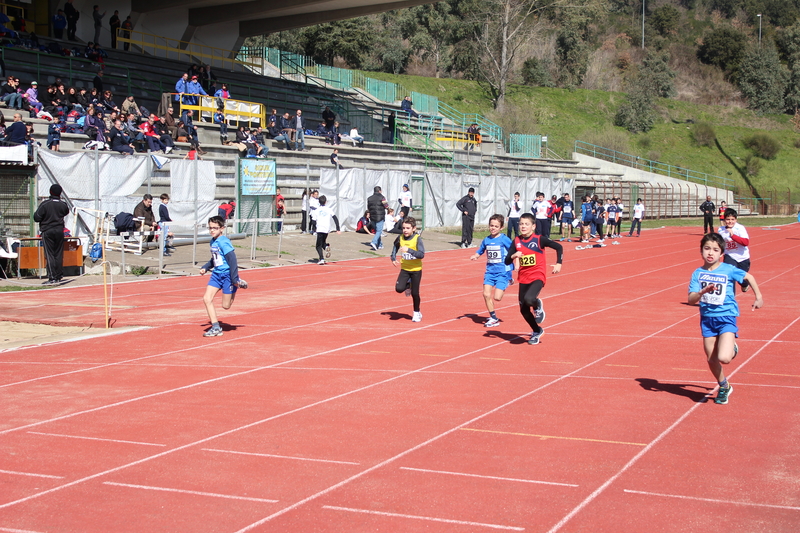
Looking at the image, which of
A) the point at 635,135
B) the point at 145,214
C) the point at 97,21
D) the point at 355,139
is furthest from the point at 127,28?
the point at 635,135

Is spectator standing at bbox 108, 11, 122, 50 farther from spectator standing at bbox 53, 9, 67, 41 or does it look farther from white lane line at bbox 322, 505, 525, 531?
white lane line at bbox 322, 505, 525, 531

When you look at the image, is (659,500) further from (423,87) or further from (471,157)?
(423,87)

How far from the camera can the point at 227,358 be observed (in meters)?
10.7

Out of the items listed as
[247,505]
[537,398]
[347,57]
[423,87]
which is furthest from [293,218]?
[347,57]

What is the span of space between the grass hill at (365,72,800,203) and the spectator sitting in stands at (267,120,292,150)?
1330 inches

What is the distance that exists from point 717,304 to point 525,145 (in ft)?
162

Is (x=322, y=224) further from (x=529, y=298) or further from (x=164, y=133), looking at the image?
(x=529, y=298)

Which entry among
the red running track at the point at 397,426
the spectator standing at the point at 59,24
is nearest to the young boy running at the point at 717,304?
the red running track at the point at 397,426

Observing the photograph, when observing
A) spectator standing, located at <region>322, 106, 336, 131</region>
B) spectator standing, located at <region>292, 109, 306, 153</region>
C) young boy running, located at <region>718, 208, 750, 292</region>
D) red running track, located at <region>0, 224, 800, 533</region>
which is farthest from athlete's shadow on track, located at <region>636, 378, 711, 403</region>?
spectator standing, located at <region>322, 106, 336, 131</region>

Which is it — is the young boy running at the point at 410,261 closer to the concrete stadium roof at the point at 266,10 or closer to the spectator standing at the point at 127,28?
the spectator standing at the point at 127,28

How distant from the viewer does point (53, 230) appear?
18.2 metres

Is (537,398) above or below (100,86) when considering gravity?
below

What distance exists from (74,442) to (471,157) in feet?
132

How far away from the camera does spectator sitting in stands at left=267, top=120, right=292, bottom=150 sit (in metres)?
33.6
